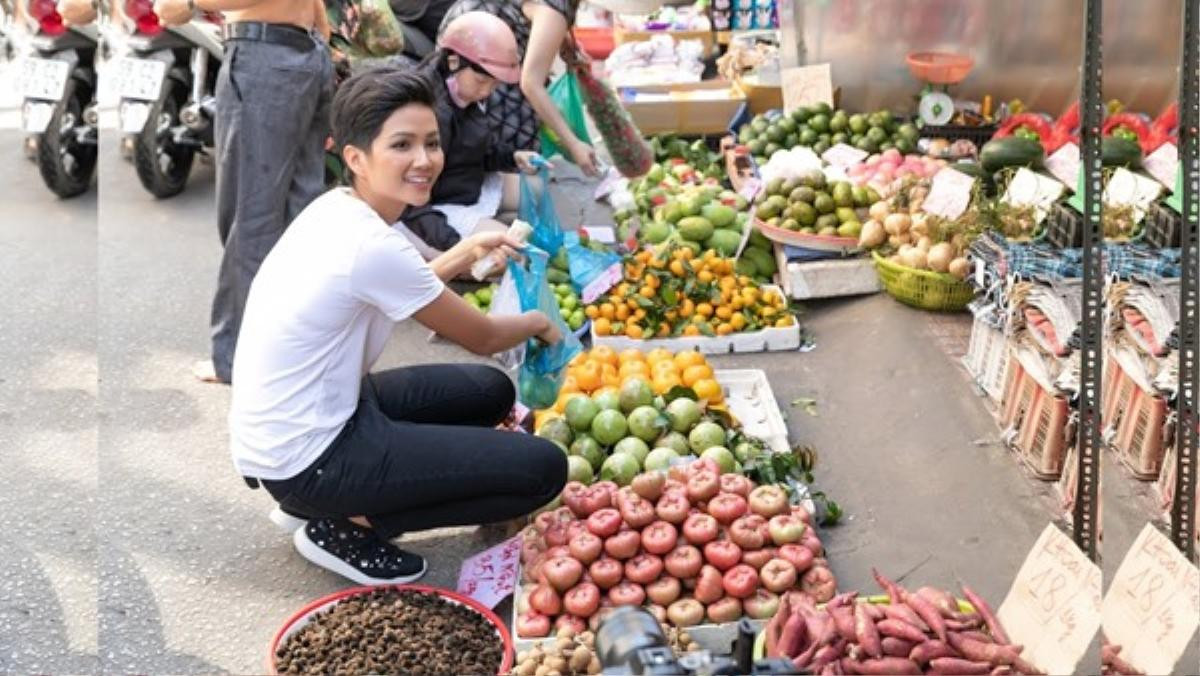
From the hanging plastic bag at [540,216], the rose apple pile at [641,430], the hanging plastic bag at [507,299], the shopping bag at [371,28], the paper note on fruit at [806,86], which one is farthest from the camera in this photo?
the paper note on fruit at [806,86]

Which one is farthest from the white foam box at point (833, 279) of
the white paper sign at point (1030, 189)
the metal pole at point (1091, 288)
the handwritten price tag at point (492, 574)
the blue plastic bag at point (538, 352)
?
the metal pole at point (1091, 288)

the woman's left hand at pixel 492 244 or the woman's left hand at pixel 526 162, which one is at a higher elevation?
the woman's left hand at pixel 526 162

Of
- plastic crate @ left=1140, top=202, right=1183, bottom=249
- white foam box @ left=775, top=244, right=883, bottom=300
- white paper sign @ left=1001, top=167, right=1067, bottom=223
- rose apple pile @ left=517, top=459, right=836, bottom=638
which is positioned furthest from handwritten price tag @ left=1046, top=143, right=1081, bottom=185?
rose apple pile @ left=517, top=459, right=836, bottom=638

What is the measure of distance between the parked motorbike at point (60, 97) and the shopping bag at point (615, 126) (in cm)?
221

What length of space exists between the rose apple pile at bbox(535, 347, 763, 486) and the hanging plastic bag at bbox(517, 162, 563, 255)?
674mm

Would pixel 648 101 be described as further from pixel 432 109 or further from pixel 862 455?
pixel 432 109

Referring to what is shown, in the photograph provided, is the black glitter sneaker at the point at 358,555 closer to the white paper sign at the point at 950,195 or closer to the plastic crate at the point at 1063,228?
the plastic crate at the point at 1063,228

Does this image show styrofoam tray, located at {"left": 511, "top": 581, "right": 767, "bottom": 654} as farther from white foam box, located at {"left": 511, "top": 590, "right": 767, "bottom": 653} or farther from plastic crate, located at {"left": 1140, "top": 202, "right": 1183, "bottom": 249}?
plastic crate, located at {"left": 1140, "top": 202, "right": 1183, "bottom": 249}

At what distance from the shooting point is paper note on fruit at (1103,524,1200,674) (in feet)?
8.37

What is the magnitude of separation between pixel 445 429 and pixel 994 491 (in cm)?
159

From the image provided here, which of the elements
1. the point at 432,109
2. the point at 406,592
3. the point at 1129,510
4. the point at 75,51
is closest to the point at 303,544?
the point at 406,592

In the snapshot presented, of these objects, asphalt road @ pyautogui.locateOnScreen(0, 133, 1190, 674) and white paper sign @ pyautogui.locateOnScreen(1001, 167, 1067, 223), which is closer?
asphalt road @ pyautogui.locateOnScreen(0, 133, 1190, 674)

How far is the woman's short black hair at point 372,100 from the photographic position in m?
3.43

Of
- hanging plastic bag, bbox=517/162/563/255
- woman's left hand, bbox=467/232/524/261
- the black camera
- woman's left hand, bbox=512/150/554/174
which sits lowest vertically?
the black camera
